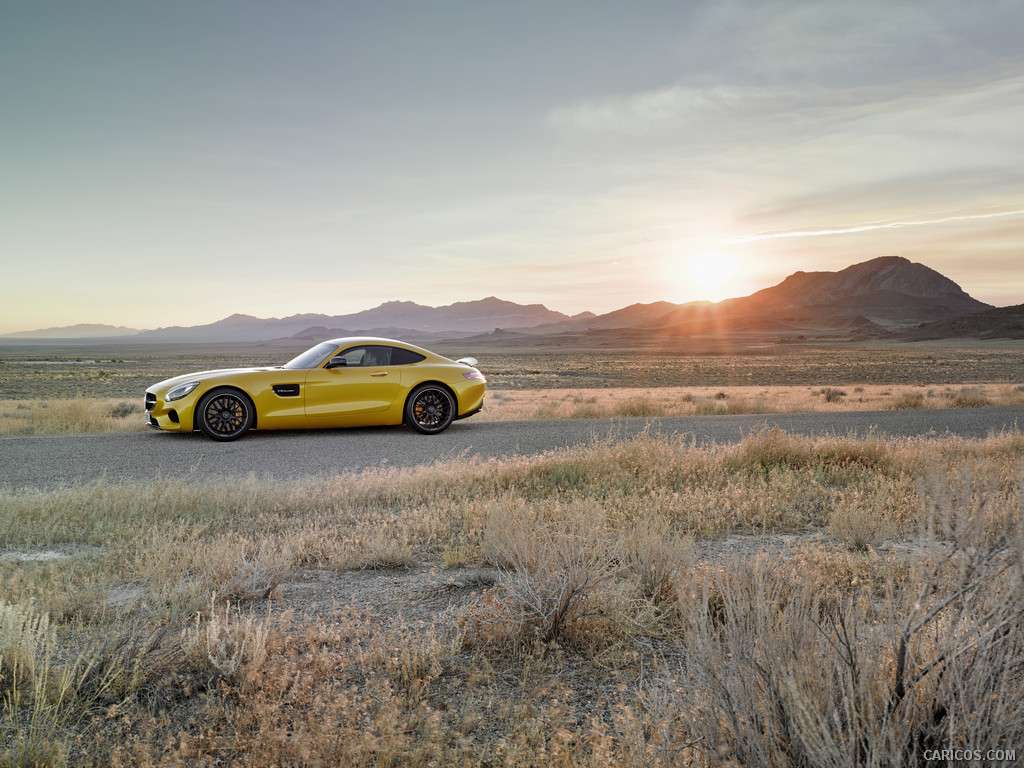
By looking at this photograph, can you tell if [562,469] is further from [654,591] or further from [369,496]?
[654,591]

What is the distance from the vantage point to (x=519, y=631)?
12.6 feet

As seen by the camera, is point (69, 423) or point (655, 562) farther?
point (69, 423)

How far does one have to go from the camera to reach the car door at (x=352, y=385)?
453 inches

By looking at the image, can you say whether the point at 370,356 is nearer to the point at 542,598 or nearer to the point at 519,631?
the point at 542,598

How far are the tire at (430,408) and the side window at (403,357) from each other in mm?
486

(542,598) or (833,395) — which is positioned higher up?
(542,598)

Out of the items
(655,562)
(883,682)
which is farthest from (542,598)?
(883,682)

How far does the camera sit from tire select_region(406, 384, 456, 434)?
478 inches

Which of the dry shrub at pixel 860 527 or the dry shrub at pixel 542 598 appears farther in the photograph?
the dry shrub at pixel 860 527

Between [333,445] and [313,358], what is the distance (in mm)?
1665

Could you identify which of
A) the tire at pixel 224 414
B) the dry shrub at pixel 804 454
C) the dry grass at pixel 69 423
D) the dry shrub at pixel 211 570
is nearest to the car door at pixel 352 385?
the tire at pixel 224 414

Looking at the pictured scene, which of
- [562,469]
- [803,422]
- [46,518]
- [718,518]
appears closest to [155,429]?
[46,518]

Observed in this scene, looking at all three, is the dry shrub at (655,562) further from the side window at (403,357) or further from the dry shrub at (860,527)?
the side window at (403,357)

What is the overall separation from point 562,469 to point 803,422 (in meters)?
7.99
